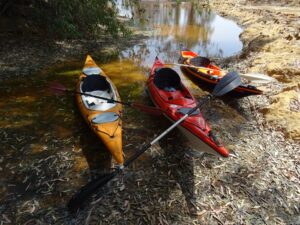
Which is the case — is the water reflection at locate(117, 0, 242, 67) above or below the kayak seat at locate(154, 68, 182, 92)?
below

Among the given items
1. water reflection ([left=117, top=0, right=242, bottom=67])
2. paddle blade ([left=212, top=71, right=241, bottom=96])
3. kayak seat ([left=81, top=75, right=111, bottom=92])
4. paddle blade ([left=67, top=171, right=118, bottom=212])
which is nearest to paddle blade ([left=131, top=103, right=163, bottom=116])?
paddle blade ([left=212, top=71, right=241, bottom=96])

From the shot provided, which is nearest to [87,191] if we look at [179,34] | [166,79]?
[166,79]

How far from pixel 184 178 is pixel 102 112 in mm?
2422

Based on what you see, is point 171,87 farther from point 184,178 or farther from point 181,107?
point 184,178

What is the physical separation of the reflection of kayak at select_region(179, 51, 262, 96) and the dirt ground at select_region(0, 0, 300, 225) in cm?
52

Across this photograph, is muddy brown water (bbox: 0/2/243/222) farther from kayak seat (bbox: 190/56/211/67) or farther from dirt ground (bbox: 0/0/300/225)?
kayak seat (bbox: 190/56/211/67)

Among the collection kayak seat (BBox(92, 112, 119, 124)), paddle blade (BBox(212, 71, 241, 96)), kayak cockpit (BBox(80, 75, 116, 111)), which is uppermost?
paddle blade (BBox(212, 71, 241, 96))

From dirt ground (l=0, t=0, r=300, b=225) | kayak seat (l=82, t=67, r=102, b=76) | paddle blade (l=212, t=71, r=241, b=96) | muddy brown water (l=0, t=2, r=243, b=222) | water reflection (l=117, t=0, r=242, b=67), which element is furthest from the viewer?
Answer: water reflection (l=117, t=0, r=242, b=67)

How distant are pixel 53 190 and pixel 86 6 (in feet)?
28.6

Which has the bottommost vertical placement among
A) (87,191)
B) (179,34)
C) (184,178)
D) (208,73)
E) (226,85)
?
(179,34)

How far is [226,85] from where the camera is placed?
271 inches

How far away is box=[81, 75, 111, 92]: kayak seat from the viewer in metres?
7.98

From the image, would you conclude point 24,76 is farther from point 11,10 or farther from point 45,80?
point 11,10

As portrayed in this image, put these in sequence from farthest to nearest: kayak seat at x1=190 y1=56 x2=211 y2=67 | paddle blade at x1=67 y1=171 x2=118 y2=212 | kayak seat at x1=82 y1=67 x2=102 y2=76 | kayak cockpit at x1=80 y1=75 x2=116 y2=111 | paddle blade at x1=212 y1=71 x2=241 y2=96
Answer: kayak seat at x1=190 y1=56 x2=211 y2=67
kayak seat at x1=82 y1=67 x2=102 y2=76
kayak cockpit at x1=80 y1=75 x2=116 y2=111
paddle blade at x1=212 y1=71 x2=241 y2=96
paddle blade at x1=67 y1=171 x2=118 y2=212
